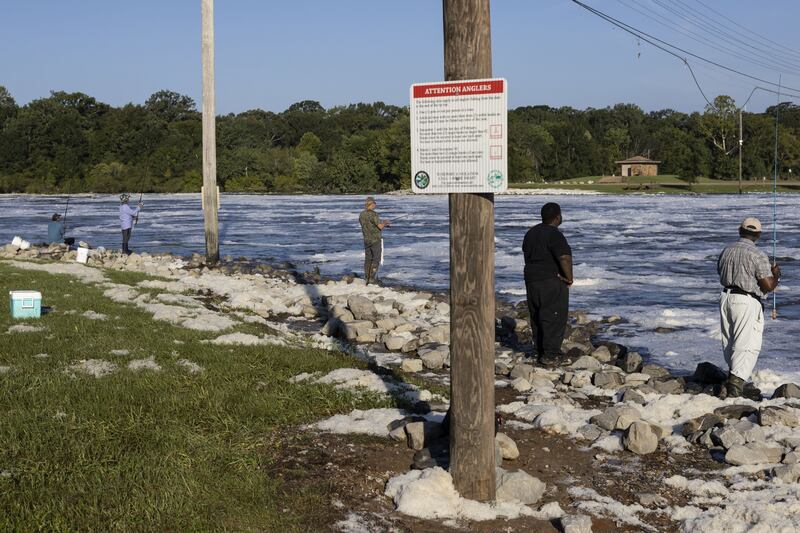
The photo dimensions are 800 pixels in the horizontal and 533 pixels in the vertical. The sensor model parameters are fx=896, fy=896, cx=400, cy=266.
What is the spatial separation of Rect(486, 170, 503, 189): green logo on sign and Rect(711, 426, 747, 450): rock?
112 inches

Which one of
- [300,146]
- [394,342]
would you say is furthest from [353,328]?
[300,146]

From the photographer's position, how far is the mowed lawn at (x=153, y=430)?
508cm

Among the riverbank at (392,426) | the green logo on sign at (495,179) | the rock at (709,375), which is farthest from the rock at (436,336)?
the green logo on sign at (495,179)

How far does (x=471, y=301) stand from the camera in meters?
5.51

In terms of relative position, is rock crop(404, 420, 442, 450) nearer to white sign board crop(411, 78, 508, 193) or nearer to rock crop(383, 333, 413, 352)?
white sign board crop(411, 78, 508, 193)

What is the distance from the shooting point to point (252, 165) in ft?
381

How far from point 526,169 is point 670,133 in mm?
20476

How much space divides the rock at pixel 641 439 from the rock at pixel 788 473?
98 centimetres

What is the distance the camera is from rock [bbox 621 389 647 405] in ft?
28.5

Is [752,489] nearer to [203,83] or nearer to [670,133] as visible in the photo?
[203,83]

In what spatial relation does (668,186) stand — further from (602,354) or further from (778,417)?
(778,417)

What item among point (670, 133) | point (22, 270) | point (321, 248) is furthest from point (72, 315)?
point (670, 133)

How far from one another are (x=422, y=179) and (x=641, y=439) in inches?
112

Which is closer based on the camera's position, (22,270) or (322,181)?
(22,270)
